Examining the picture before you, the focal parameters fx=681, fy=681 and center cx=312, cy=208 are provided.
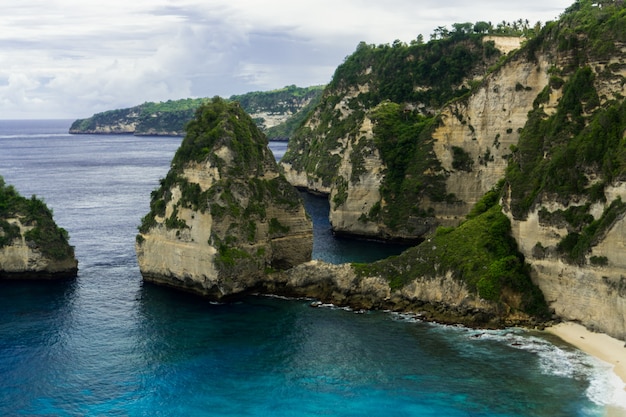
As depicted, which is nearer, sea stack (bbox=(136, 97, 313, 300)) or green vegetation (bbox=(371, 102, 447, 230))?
sea stack (bbox=(136, 97, 313, 300))

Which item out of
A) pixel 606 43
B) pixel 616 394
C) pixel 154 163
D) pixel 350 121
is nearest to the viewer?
pixel 616 394

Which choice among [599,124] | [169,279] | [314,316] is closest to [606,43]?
[599,124]

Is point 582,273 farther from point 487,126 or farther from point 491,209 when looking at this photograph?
point 487,126

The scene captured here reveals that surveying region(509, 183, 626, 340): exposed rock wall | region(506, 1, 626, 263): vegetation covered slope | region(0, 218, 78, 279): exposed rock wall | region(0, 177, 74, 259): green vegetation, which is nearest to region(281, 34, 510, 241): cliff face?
region(506, 1, 626, 263): vegetation covered slope

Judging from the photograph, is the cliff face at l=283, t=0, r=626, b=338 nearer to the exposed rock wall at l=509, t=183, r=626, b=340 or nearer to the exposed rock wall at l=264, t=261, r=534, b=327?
the exposed rock wall at l=509, t=183, r=626, b=340

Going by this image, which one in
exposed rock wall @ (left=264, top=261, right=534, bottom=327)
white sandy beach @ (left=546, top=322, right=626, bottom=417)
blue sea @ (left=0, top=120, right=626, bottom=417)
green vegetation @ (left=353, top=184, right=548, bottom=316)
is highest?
green vegetation @ (left=353, top=184, right=548, bottom=316)

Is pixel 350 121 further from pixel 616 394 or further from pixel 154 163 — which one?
pixel 616 394
